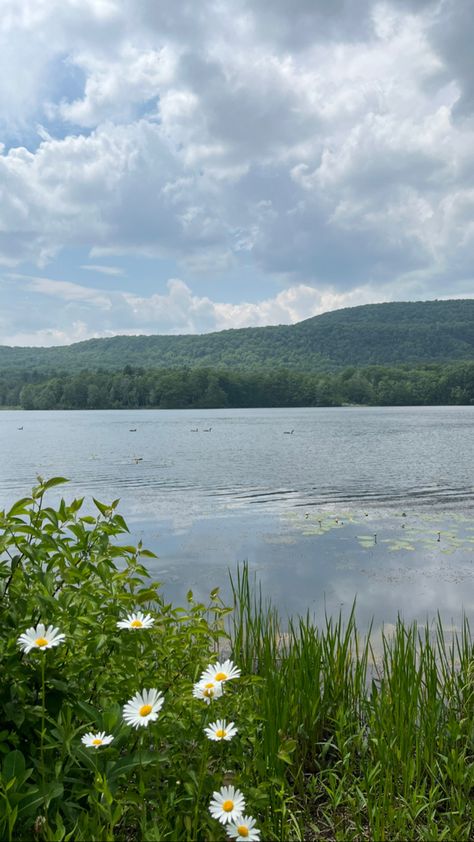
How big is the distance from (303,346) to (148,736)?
7093 inches

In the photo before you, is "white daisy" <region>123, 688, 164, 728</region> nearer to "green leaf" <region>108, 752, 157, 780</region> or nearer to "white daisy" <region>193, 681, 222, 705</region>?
"white daisy" <region>193, 681, 222, 705</region>

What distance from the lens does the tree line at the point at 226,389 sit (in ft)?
424

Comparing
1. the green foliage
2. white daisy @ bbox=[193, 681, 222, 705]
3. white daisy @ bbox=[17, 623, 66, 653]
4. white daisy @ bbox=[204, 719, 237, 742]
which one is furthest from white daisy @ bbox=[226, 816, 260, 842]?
white daisy @ bbox=[17, 623, 66, 653]

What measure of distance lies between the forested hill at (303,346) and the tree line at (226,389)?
22.0m

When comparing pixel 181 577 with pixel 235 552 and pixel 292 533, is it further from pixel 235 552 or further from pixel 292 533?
pixel 292 533

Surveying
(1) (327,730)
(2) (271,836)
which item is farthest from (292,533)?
(2) (271,836)

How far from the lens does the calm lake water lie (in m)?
10.3

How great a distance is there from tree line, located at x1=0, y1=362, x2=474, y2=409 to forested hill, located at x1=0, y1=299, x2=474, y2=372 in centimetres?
2196

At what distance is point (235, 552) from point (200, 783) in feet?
35.0

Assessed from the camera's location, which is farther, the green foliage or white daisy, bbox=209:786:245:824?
the green foliage

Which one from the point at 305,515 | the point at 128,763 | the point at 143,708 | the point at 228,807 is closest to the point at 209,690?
the point at 143,708

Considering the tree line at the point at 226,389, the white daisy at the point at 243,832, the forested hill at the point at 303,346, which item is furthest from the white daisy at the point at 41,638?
the forested hill at the point at 303,346

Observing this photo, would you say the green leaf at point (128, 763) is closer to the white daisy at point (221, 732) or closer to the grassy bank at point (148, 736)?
the grassy bank at point (148, 736)

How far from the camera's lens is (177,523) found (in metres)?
16.4
